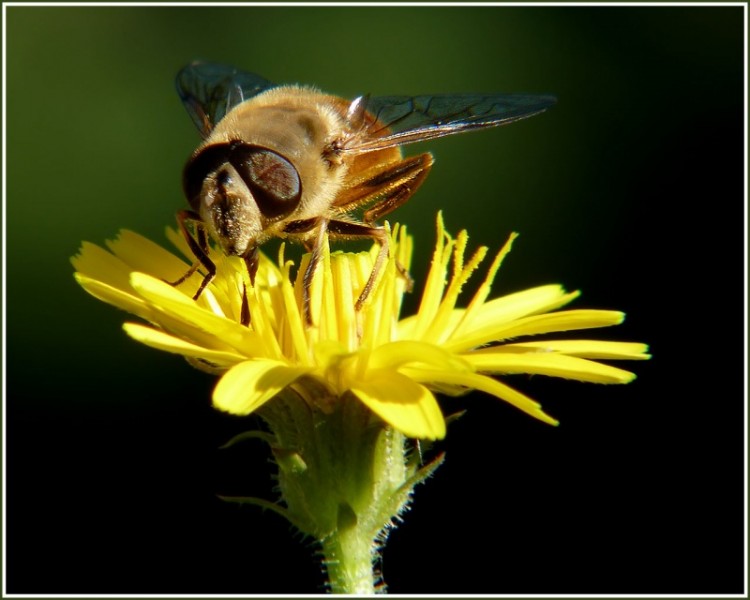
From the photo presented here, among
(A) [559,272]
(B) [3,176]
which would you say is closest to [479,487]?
(A) [559,272]

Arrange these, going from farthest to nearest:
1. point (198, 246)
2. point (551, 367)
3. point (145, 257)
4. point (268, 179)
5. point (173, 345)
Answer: point (145, 257)
point (198, 246)
point (268, 179)
point (551, 367)
point (173, 345)

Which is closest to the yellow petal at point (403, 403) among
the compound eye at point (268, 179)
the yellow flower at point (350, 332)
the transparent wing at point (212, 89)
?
the yellow flower at point (350, 332)

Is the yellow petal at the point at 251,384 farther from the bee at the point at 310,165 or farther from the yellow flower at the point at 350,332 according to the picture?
the bee at the point at 310,165

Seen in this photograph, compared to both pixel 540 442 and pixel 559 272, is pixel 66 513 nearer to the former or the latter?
pixel 540 442

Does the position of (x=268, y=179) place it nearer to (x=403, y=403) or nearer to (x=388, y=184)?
(x=388, y=184)

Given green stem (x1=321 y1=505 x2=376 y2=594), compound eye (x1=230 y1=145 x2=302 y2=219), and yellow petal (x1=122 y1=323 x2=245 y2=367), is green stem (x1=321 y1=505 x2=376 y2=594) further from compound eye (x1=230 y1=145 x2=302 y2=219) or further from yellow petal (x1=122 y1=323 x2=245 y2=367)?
compound eye (x1=230 y1=145 x2=302 y2=219)

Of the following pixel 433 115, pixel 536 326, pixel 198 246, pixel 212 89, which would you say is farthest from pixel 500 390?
pixel 212 89
